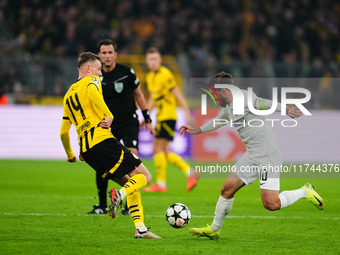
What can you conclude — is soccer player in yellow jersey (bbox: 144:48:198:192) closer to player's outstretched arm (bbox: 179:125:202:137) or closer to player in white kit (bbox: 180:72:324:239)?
player's outstretched arm (bbox: 179:125:202:137)

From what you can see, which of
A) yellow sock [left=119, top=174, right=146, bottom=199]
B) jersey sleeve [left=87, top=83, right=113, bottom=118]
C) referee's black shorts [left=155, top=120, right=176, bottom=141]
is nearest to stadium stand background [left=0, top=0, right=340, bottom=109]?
referee's black shorts [left=155, top=120, right=176, bottom=141]

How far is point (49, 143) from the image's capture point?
60.2ft

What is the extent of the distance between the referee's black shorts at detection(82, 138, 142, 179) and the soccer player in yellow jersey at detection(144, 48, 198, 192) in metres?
5.23

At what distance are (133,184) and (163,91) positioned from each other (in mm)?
5799

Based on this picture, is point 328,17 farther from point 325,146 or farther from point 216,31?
point 325,146

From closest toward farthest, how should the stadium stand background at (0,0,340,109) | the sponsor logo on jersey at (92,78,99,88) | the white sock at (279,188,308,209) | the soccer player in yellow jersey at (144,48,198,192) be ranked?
the sponsor logo on jersey at (92,78,99,88)
the white sock at (279,188,308,209)
the soccer player in yellow jersey at (144,48,198,192)
the stadium stand background at (0,0,340,109)

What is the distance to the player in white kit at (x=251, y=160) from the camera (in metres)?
7.07

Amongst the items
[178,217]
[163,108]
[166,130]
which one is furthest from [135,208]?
[163,108]

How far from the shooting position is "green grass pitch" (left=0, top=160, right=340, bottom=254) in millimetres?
6680

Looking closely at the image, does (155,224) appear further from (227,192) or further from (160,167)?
(160,167)

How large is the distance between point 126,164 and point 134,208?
516 mm

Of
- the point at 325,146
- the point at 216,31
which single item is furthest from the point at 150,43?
the point at 325,146

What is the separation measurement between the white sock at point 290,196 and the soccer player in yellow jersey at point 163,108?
470cm

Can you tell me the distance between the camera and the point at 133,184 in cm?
681
